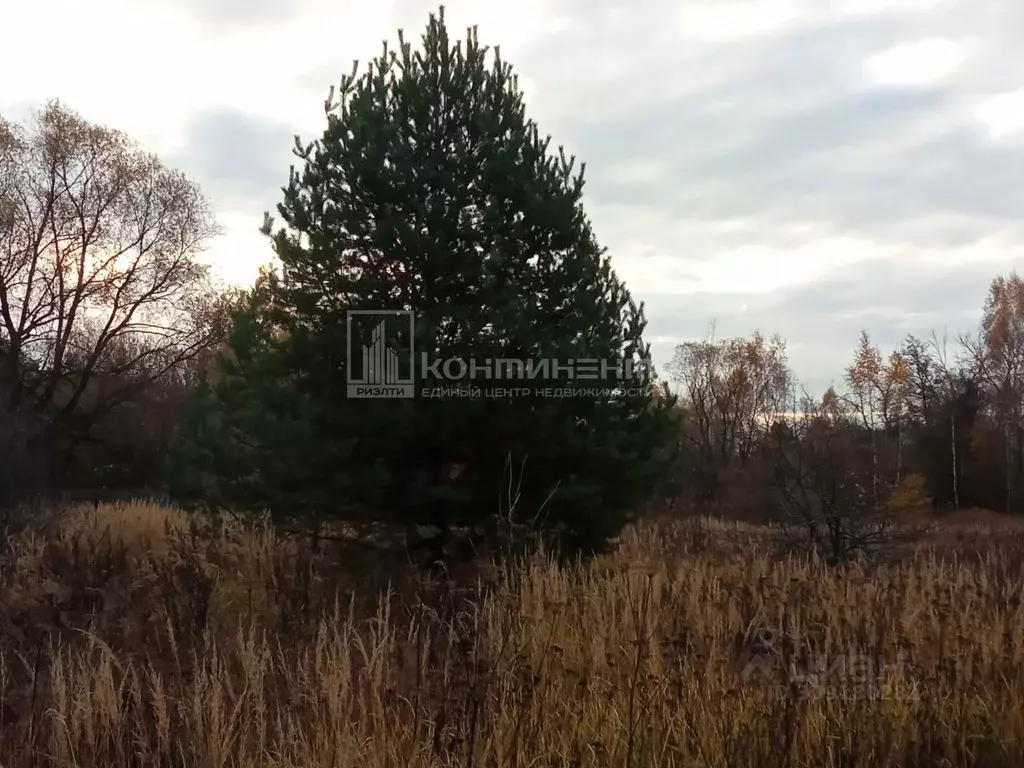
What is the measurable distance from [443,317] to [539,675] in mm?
3787

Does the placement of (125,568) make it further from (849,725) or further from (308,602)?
(849,725)

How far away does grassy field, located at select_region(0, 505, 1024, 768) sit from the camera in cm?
293

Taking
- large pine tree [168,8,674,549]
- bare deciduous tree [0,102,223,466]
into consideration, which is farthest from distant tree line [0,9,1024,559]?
bare deciduous tree [0,102,223,466]

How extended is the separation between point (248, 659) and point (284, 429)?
2.73 m

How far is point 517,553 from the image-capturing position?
6.46 m

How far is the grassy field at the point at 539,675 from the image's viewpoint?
2.93 meters

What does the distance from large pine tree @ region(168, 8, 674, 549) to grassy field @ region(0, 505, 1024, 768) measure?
0.87m

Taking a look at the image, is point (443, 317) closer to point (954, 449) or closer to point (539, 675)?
point (539, 675)

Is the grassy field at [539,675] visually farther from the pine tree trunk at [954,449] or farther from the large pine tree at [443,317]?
the pine tree trunk at [954,449]

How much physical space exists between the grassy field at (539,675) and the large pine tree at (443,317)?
0.87 m

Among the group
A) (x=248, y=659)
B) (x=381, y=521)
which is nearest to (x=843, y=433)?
(x=381, y=521)

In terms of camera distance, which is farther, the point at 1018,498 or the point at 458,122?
the point at 1018,498

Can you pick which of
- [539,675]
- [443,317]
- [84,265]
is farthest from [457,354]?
[84,265]

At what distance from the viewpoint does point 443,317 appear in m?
6.55
